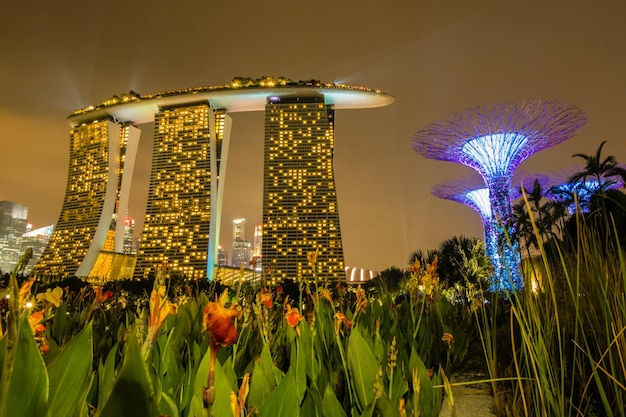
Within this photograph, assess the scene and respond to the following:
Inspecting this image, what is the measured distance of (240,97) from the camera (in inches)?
2549

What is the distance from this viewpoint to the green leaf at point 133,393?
69 centimetres

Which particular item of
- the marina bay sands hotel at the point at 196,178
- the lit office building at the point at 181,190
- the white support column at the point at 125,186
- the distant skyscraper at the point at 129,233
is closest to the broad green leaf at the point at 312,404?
the marina bay sands hotel at the point at 196,178

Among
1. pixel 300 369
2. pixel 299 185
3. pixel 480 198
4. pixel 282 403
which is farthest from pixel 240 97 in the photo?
pixel 282 403

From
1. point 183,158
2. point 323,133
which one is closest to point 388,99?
point 323,133

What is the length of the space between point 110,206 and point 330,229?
33815 mm

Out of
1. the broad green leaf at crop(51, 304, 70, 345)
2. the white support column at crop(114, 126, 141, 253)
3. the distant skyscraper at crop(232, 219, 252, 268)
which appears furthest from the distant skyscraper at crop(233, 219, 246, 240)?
the broad green leaf at crop(51, 304, 70, 345)

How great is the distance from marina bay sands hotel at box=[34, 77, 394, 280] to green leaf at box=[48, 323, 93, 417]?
56635 millimetres

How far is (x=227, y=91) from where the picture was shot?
63281 mm

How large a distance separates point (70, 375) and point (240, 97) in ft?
220

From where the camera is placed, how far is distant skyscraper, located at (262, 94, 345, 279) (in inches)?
2317

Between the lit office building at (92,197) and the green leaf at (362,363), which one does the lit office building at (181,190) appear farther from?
the green leaf at (362,363)

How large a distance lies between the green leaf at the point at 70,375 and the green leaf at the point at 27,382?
160mm

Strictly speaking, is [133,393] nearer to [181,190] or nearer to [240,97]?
[181,190]

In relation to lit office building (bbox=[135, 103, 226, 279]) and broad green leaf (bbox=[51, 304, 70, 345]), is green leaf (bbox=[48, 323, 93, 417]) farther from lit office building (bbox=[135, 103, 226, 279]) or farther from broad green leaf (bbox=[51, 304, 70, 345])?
lit office building (bbox=[135, 103, 226, 279])
